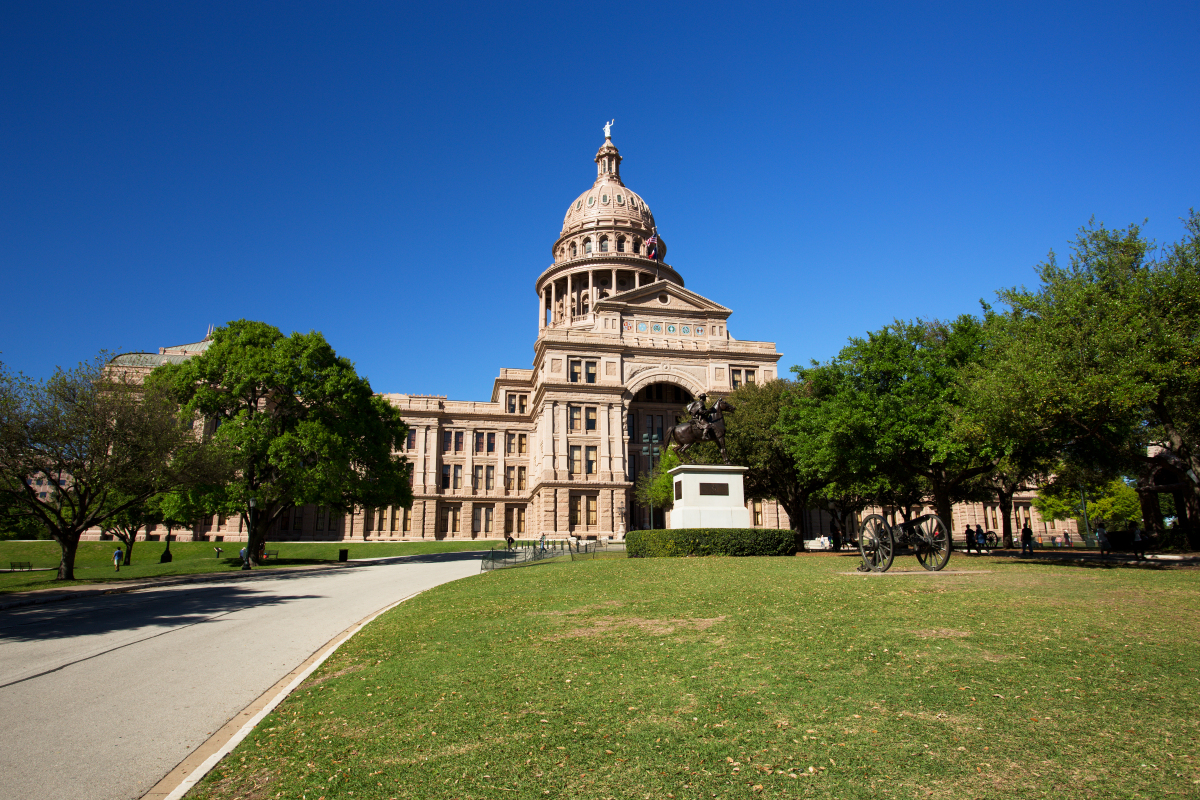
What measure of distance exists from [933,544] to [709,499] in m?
10.2

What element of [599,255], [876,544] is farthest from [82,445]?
[599,255]

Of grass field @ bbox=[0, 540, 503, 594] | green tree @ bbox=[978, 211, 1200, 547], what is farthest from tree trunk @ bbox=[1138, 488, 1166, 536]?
grass field @ bbox=[0, 540, 503, 594]

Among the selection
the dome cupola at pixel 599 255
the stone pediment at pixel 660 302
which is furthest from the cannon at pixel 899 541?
the dome cupola at pixel 599 255

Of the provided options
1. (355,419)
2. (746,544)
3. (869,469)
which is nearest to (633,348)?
(355,419)

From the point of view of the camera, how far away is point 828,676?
26.3 feet

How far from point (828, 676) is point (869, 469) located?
25.1 meters

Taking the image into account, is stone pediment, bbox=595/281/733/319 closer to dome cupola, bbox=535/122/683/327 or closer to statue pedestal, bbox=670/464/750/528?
dome cupola, bbox=535/122/683/327

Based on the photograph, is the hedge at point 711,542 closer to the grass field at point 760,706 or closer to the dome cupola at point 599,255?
the grass field at point 760,706

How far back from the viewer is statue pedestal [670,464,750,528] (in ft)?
89.5

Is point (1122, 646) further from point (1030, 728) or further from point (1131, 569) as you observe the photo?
point (1131, 569)

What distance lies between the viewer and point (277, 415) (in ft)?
130

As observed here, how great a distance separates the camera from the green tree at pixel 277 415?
36.9 m

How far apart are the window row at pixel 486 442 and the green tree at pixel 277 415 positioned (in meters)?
33.1

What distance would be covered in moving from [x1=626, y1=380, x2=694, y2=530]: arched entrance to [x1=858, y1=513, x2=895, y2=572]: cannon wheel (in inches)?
1923
